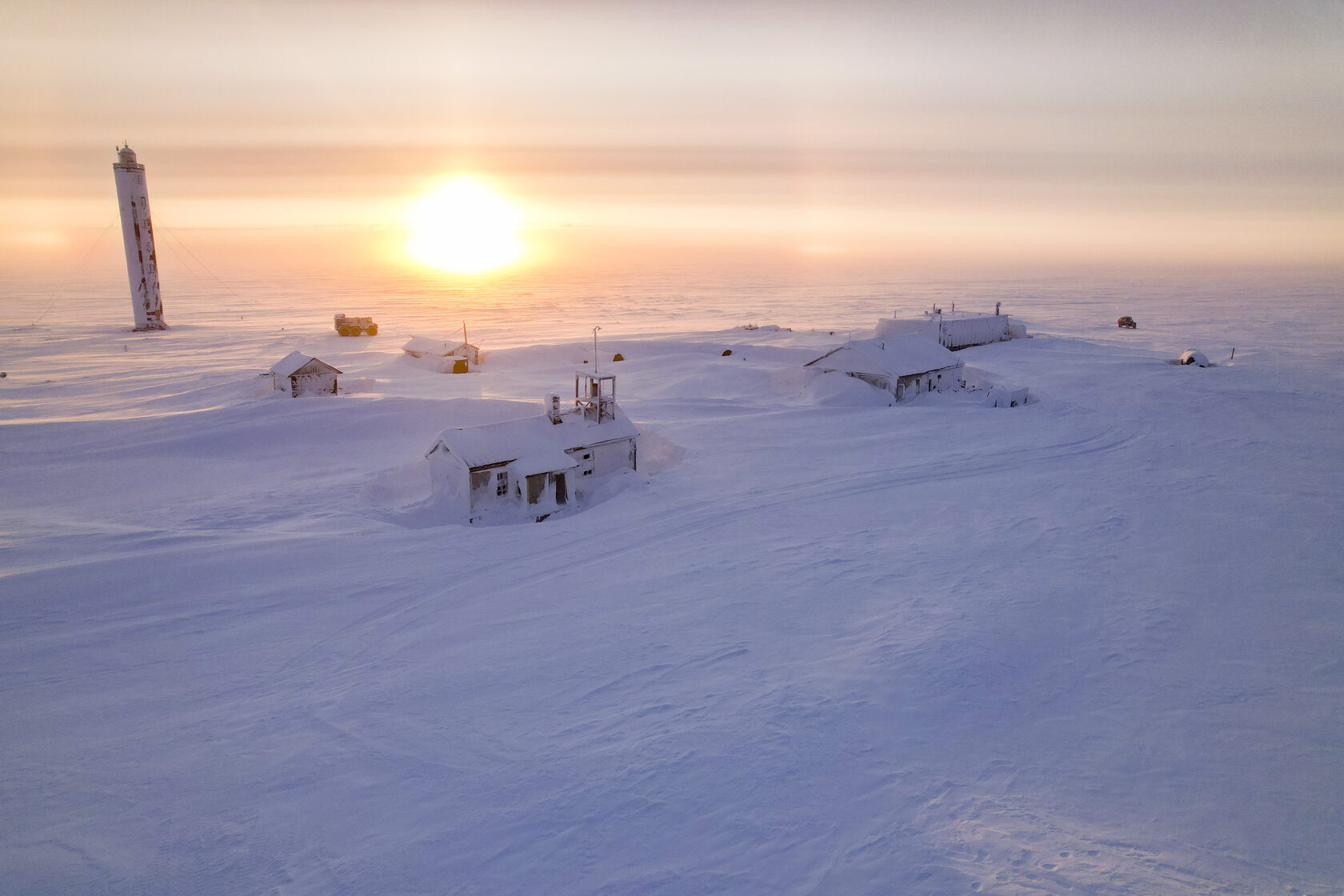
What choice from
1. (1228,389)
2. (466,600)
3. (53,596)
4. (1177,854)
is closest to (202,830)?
(466,600)

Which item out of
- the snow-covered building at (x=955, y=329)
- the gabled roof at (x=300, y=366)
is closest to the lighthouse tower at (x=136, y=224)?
the gabled roof at (x=300, y=366)

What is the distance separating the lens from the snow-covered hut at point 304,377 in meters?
33.5

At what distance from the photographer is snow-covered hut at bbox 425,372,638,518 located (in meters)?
19.5

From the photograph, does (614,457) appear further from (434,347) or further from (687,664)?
(434,347)

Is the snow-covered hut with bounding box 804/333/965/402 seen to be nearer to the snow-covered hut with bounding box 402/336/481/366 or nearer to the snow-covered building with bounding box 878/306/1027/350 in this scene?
the snow-covered building with bounding box 878/306/1027/350

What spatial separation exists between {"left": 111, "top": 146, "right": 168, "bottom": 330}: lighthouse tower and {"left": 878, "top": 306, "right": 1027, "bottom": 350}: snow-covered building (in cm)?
5648

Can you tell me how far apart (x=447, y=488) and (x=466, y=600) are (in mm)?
6180

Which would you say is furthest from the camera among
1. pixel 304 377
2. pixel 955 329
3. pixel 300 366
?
pixel 955 329

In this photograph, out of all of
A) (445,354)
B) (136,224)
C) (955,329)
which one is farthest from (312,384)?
(955,329)

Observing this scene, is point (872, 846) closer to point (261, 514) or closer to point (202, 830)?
point (202, 830)

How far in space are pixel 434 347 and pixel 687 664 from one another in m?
38.5

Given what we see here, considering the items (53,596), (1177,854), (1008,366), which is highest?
(1008,366)

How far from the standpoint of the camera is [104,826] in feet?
27.1

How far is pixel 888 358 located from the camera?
33.9 meters
